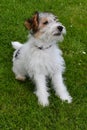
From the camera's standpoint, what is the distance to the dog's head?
19.0 feet

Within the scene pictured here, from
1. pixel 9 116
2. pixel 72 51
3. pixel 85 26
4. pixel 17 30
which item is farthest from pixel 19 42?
pixel 9 116

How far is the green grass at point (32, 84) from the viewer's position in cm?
581

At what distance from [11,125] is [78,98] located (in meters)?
1.27

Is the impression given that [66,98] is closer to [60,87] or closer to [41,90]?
[60,87]

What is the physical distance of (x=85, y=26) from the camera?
8.70 metres

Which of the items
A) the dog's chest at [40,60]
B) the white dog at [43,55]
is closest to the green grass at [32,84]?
the white dog at [43,55]

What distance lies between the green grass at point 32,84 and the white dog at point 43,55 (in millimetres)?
182

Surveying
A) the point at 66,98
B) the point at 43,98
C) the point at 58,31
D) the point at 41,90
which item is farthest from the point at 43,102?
the point at 58,31

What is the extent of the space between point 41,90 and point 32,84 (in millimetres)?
536

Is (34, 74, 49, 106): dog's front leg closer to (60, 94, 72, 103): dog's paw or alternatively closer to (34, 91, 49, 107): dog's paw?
(34, 91, 49, 107): dog's paw

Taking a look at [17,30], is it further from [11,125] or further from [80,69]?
[11,125]

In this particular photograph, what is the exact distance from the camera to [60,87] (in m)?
6.28

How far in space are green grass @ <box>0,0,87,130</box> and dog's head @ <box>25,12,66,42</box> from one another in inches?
41.3

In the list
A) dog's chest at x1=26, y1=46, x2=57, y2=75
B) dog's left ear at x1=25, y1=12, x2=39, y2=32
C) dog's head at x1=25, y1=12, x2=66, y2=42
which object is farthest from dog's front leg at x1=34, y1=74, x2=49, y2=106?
dog's left ear at x1=25, y1=12, x2=39, y2=32
